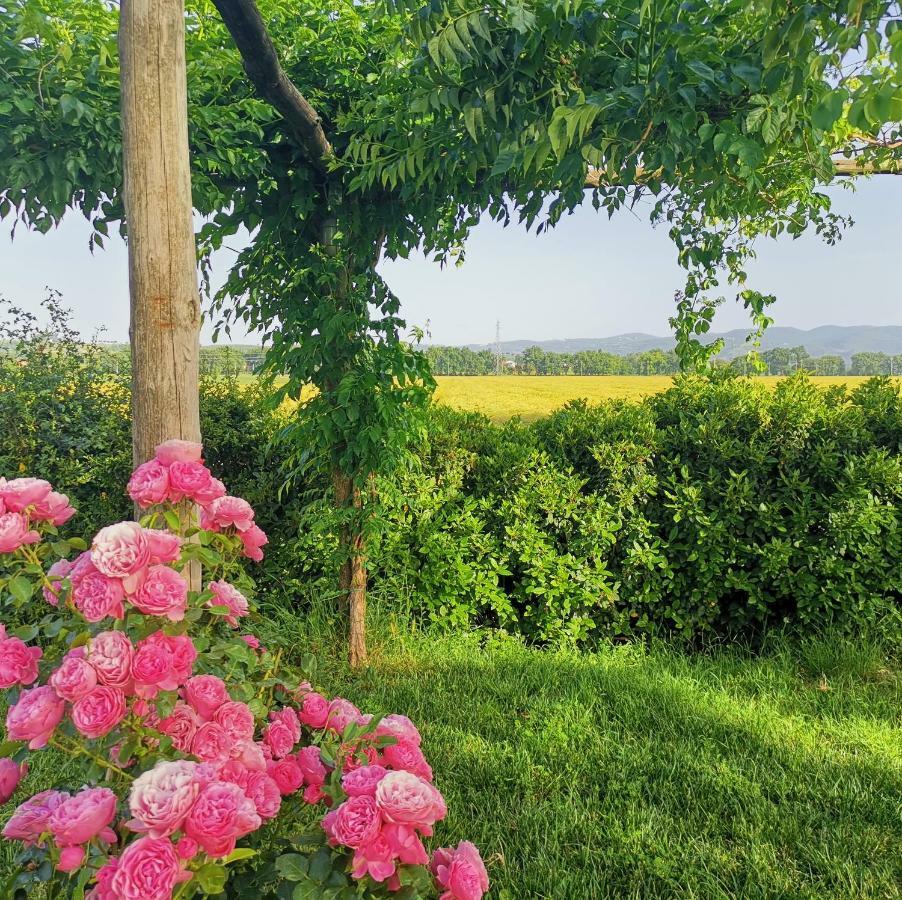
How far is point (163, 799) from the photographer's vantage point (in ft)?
3.11

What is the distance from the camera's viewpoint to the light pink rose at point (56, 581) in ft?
4.17

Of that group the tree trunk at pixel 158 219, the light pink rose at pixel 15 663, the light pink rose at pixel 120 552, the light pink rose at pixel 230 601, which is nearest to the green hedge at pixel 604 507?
the tree trunk at pixel 158 219

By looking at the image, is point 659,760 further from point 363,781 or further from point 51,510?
point 51,510

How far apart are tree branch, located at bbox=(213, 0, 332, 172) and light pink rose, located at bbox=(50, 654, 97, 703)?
76.3 inches

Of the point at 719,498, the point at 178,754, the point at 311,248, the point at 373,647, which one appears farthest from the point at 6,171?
the point at 719,498

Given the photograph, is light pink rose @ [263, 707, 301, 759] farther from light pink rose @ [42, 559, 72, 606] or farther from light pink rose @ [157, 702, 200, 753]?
light pink rose @ [42, 559, 72, 606]

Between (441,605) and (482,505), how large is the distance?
639 mm

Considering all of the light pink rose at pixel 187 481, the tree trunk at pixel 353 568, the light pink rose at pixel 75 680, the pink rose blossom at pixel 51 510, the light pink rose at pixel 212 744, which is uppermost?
the light pink rose at pixel 187 481

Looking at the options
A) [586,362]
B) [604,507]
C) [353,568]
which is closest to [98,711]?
[353,568]

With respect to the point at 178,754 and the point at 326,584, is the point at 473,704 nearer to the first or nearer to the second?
the point at 326,584

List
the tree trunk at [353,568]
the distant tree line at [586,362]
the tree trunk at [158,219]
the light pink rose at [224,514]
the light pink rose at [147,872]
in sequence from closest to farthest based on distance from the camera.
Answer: the light pink rose at [147,872], the light pink rose at [224,514], the tree trunk at [158,219], the tree trunk at [353,568], the distant tree line at [586,362]

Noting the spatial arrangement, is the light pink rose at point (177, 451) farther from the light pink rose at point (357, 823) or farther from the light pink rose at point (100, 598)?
the light pink rose at point (357, 823)

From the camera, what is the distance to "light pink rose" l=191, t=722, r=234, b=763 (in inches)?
45.1

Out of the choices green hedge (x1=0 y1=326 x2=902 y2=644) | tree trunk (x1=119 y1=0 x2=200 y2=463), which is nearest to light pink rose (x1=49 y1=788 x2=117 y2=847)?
tree trunk (x1=119 y1=0 x2=200 y2=463)
